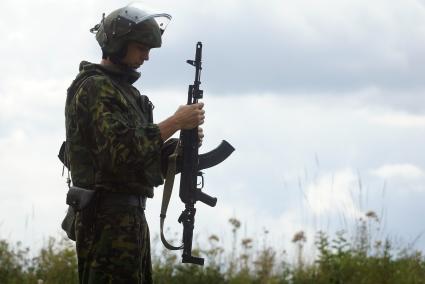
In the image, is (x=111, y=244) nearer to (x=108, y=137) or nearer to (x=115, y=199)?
(x=115, y=199)

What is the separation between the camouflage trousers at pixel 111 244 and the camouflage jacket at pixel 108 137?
13 centimetres

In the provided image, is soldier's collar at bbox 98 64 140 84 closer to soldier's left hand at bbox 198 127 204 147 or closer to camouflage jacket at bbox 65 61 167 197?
camouflage jacket at bbox 65 61 167 197

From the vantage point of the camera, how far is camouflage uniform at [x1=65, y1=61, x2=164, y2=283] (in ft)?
15.6

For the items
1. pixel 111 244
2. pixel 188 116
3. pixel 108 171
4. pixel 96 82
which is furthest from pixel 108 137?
pixel 111 244

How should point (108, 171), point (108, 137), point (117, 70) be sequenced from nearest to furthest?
point (108, 137) → point (108, 171) → point (117, 70)

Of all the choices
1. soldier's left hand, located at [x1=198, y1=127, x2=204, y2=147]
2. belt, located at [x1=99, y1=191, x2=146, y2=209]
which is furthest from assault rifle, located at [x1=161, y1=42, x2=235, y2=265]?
belt, located at [x1=99, y1=191, x2=146, y2=209]

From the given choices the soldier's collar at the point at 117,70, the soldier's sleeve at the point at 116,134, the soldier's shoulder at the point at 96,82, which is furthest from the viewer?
the soldier's collar at the point at 117,70

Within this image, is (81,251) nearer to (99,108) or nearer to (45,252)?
(99,108)

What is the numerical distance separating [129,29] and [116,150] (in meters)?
0.69

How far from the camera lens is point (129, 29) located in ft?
16.5

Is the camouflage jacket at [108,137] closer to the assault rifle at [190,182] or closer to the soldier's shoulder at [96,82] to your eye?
the soldier's shoulder at [96,82]

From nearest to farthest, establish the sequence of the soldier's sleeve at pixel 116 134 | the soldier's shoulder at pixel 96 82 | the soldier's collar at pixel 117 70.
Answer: the soldier's sleeve at pixel 116 134
the soldier's shoulder at pixel 96 82
the soldier's collar at pixel 117 70

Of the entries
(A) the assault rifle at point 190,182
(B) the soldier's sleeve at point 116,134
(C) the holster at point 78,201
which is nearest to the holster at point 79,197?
(C) the holster at point 78,201

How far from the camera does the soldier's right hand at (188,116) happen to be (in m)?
4.93
